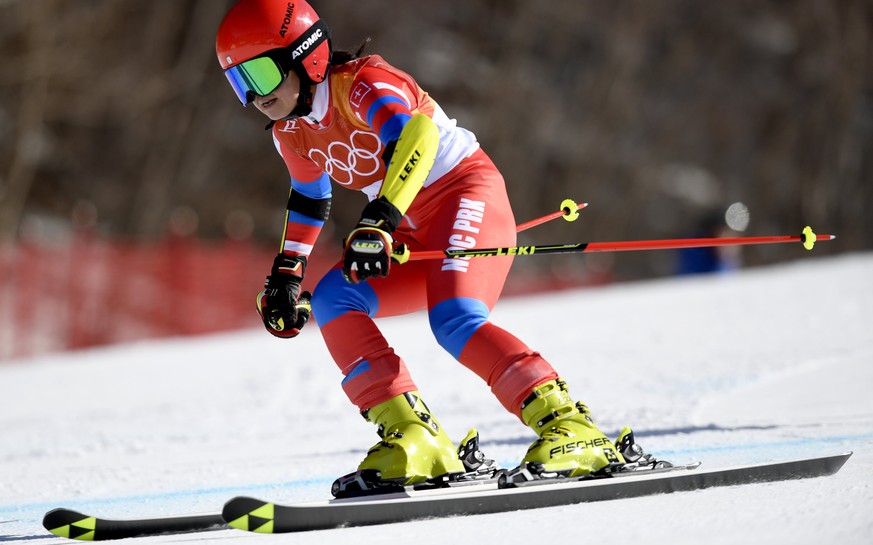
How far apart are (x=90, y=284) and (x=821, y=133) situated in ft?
58.3

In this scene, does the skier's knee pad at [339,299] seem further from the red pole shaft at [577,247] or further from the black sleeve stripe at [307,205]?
the black sleeve stripe at [307,205]

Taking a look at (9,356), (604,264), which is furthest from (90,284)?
(604,264)

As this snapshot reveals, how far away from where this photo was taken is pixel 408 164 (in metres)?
3.00

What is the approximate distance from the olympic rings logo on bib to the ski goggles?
261mm

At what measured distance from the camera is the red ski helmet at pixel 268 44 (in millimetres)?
3225

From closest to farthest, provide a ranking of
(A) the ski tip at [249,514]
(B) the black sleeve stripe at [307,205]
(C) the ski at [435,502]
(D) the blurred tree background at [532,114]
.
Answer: (A) the ski tip at [249,514], (C) the ski at [435,502], (B) the black sleeve stripe at [307,205], (D) the blurred tree background at [532,114]

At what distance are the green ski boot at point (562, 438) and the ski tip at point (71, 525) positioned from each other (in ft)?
3.80

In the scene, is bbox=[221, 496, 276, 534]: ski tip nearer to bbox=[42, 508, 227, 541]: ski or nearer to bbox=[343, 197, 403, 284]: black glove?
bbox=[42, 508, 227, 541]: ski

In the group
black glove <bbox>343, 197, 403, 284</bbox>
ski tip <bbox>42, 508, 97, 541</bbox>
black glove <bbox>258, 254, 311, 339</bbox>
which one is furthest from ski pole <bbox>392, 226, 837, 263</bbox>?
ski tip <bbox>42, 508, 97, 541</bbox>

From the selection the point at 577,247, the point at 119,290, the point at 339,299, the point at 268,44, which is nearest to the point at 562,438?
the point at 577,247

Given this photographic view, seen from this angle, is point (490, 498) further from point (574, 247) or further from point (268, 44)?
point (268, 44)

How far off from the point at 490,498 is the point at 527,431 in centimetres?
191

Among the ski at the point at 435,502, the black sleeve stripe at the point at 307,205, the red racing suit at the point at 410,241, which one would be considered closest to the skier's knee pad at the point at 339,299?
the red racing suit at the point at 410,241

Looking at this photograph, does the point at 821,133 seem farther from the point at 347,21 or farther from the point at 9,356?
the point at 9,356
